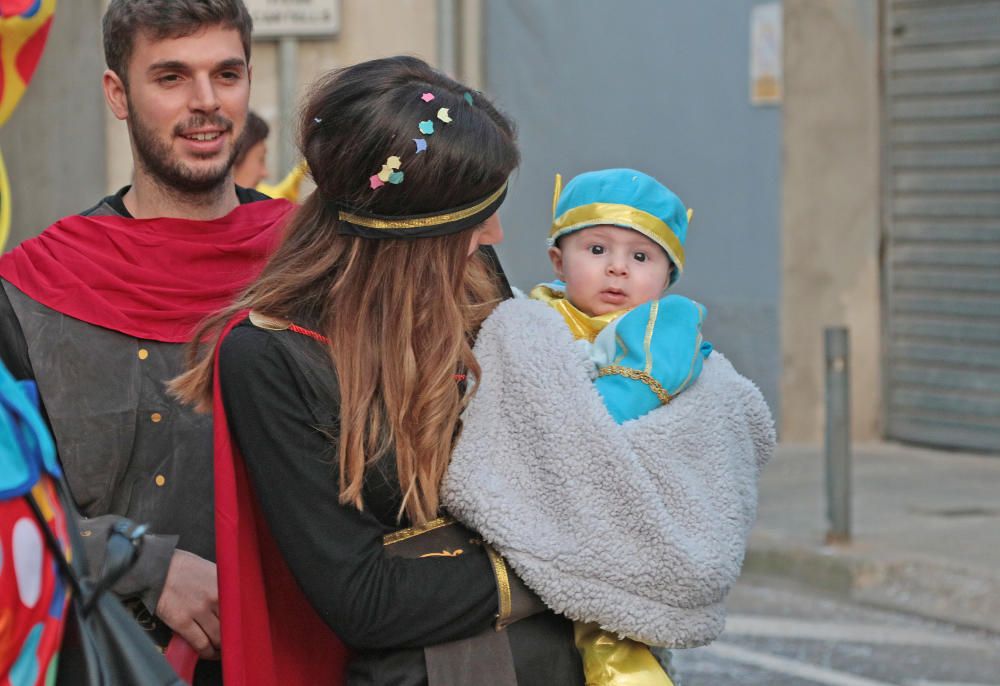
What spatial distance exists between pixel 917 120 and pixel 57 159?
323 inches

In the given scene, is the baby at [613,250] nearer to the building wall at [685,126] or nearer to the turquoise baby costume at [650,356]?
the turquoise baby costume at [650,356]

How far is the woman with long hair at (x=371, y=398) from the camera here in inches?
89.5

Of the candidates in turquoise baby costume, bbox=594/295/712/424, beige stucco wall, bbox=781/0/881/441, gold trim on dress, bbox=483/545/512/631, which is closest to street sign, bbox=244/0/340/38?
beige stucco wall, bbox=781/0/881/441

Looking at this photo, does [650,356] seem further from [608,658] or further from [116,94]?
[116,94]

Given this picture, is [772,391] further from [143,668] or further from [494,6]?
[143,668]

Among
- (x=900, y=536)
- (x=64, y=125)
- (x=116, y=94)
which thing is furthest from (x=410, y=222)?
(x=64, y=125)

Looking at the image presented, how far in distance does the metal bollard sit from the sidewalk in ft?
0.39

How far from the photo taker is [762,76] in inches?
455

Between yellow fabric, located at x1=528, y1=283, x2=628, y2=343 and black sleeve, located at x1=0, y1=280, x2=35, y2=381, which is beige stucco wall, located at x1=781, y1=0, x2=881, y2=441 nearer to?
yellow fabric, located at x1=528, y1=283, x2=628, y2=343

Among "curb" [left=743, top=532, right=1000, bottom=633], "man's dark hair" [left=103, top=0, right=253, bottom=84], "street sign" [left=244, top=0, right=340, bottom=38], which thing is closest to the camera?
"man's dark hair" [left=103, top=0, right=253, bottom=84]

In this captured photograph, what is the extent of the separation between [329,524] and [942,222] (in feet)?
29.8

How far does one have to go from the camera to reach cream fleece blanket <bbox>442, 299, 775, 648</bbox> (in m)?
2.30

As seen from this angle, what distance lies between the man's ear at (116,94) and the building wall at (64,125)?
12.3 meters

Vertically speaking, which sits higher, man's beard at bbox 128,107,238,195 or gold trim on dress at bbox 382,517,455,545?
man's beard at bbox 128,107,238,195
